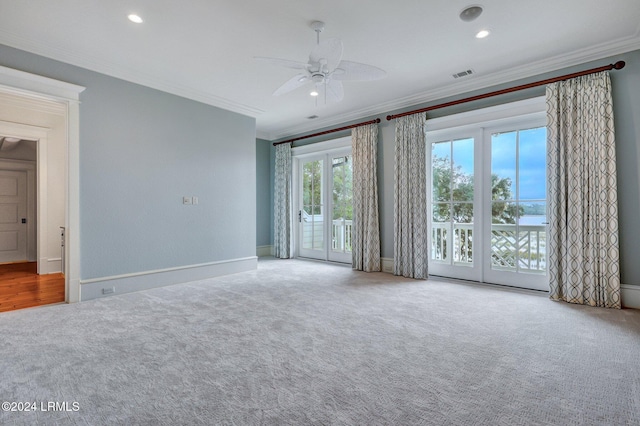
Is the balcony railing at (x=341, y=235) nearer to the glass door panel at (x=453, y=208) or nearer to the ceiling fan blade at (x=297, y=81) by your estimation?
the glass door panel at (x=453, y=208)

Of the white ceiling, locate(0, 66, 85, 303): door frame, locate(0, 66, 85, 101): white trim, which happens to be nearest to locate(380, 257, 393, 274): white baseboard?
the white ceiling

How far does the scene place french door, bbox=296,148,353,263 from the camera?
6.21 meters

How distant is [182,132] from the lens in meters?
4.67

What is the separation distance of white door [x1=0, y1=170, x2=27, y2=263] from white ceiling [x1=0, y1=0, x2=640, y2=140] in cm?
486

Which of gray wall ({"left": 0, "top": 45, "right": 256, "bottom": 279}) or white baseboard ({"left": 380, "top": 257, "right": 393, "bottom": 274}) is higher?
gray wall ({"left": 0, "top": 45, "right": 256, "bottom": 279})

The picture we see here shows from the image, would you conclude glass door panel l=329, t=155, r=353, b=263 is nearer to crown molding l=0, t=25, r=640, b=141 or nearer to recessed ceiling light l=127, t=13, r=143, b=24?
crown molding l=0, t=25, r=640, b=141

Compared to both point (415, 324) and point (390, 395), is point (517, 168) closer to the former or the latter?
point (415, 324)

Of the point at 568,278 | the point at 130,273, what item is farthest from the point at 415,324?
the point at 130,273

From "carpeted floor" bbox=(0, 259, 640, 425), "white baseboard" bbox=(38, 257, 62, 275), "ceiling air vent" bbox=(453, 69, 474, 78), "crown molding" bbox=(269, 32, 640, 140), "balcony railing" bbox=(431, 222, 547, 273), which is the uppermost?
"ceiling air vent" bbox=(453, 69, 474, 78)

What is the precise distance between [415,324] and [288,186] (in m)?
4.56

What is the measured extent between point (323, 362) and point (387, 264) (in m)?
3.35

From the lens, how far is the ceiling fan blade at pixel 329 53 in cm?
254

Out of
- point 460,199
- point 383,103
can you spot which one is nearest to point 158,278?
point 383,103

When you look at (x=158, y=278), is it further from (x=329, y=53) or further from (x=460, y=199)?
(x=460, y=199)
